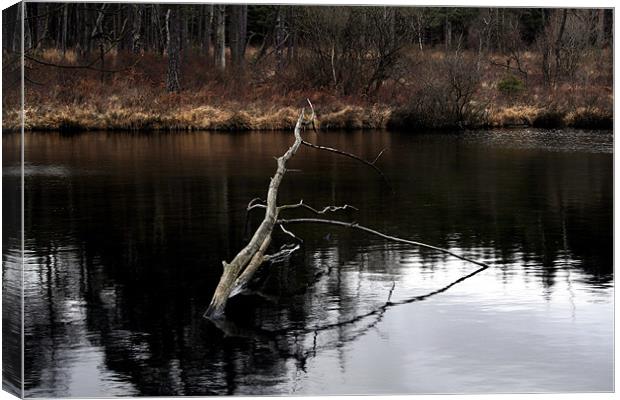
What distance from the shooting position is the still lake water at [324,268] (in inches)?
468

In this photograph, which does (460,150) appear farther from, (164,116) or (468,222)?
(164,116)

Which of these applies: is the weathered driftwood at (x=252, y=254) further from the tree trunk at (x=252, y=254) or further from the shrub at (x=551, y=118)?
the shrub at (x=551, y=118)

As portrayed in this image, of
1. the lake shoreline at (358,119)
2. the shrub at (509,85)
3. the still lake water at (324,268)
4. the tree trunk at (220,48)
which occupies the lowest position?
the still lake water at (324,268)

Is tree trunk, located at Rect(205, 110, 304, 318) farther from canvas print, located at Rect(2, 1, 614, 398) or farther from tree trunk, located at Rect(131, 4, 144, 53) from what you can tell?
tree trunk, located at Rect(131, 4, 144, 53)

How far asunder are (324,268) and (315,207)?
168 inches

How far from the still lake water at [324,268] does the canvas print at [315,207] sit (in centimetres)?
4

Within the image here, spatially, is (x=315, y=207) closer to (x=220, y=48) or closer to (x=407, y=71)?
(x=407, y=71)

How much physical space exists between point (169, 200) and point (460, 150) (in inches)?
194

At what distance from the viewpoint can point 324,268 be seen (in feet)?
52.5

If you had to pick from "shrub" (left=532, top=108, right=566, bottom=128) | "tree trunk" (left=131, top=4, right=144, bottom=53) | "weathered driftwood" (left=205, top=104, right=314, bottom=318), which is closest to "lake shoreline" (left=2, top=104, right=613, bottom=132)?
"shrub" (left=532, top=108, right=566, bottom=128)

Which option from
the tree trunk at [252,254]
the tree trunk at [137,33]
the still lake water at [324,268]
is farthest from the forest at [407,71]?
the tree trunk at [252,254]

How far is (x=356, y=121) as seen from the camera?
2056cm

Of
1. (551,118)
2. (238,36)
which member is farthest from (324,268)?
(238,36)

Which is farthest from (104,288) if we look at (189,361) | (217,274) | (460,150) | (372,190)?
(460,150)
